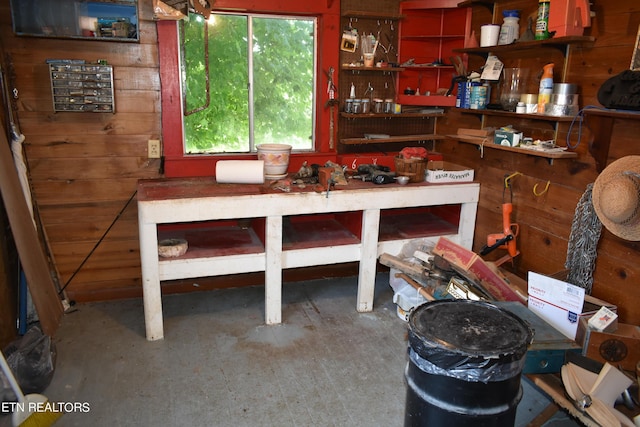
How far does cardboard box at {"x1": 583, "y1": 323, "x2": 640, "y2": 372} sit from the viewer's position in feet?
6.59

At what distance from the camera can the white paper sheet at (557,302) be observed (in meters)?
2.15

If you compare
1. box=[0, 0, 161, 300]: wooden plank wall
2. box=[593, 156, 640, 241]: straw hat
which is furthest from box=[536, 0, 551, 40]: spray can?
box=[0, 0, 161, 300]: wooden plank wall

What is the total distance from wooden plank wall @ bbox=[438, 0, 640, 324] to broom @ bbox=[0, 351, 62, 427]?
2.58m

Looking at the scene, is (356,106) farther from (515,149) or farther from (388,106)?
(515,149)

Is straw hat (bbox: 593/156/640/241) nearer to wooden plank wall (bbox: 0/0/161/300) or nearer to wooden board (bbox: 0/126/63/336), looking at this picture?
wooden plank wall (bbox: 0/0/161/300)

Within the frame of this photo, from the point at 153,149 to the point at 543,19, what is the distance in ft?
7.68

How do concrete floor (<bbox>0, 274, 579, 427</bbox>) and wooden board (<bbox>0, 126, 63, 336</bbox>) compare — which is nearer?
concrete floor (<bbox>0, 274, 579, 427</bbox>)

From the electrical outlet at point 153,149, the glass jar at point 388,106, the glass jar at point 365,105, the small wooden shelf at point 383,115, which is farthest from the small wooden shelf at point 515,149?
the electrical outlet at point 153,149

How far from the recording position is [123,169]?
9.98 feet

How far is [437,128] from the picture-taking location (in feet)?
11.8

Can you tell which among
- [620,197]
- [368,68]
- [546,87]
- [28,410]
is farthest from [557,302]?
[28,410]

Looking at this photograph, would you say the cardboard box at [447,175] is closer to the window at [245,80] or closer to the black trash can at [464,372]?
the window at [245,80]

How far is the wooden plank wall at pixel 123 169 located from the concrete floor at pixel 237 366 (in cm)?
38

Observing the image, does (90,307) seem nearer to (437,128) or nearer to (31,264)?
(31,264)
